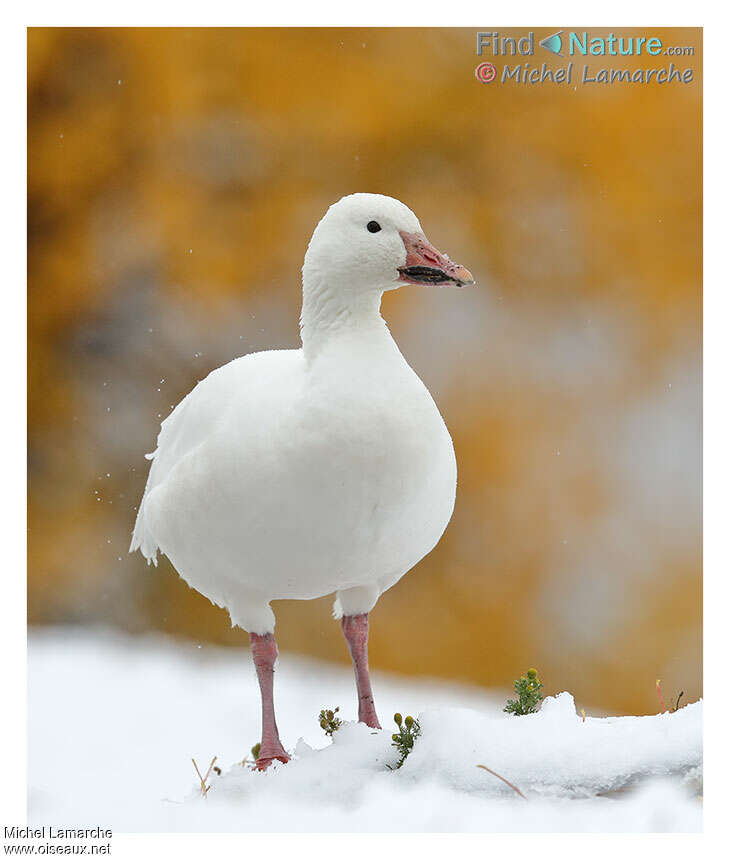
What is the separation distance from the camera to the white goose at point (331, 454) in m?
2.88

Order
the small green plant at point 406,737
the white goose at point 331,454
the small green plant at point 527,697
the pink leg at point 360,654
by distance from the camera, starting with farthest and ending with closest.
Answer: the pink leg at point 360,654, the small green plant at point 527,697, the small green plant at point 406,737, the white goose at point 331,454

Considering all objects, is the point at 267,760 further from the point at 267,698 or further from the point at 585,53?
the point at 585,53

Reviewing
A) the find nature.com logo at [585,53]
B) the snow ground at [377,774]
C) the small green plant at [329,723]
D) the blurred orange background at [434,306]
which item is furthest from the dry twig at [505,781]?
the find nature.com logo at [585,53]

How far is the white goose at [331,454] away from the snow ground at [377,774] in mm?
428

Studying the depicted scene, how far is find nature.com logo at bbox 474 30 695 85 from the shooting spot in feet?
11.1

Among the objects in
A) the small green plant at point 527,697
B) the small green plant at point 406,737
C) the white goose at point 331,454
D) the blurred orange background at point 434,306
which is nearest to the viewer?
the white goose at point 331,454

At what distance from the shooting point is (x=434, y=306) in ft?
14.3

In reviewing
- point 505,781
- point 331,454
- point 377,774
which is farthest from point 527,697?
point 331,454

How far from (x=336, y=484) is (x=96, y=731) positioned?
122cm

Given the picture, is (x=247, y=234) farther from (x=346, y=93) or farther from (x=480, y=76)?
(x=480, y=76)

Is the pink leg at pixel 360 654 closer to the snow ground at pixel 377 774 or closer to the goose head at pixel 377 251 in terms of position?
the snow ground at pixel 377 774

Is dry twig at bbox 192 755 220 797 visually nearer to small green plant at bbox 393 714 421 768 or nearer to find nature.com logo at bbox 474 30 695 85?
small green plant at bbox 393 714 421 768

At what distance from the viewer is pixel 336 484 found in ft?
9.40

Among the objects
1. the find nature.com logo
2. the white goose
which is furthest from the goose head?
the find nature.com logo
